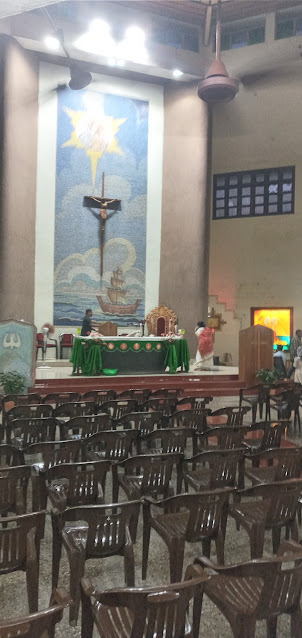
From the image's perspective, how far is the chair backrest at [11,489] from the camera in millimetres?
3346

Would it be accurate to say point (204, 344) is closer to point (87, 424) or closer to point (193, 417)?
point (193, 417)

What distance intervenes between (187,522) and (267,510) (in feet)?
1.86

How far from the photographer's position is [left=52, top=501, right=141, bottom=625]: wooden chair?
272cm

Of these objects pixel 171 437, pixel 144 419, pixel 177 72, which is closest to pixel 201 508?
pixel 171 437

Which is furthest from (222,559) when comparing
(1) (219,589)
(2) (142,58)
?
(2) (142,58)

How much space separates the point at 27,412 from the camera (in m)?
5.91

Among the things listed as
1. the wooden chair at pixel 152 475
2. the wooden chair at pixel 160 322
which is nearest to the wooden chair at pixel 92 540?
the wooden chair at pixel 152 475

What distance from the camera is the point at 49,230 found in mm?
15195

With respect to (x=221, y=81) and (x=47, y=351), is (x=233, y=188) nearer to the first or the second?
(x=221, y=81)

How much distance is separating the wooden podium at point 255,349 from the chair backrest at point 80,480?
7.68 m

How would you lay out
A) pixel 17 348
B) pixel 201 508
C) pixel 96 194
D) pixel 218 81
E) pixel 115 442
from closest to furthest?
1. pixel 201 508
2. pixel 115 442
3. pixel 17 348
4. pixel 218 81
5. pixel 96 194

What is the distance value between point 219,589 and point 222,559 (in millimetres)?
914

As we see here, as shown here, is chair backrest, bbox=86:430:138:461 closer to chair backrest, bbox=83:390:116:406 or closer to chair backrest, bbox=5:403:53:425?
chair backrest, bbox=5:403:53:425

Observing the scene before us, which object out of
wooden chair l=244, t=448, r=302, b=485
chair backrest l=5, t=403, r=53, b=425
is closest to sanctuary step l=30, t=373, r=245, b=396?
chair backrest l=5, t=403, r=53, b=425
